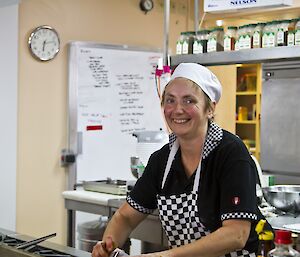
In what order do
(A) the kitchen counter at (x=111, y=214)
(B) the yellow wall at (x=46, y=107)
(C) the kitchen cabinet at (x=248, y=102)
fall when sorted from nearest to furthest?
(A) the kitchen counter at (x=111, y=214), (B) the yellow wall at (x=46, y=107), (C) the kitchen cabinet at (x=248, y=102)

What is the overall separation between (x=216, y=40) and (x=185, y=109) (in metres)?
1.56

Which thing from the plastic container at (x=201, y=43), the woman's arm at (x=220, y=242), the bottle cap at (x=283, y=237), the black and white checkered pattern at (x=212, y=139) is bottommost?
the woman's arm at (x=220, y=242)

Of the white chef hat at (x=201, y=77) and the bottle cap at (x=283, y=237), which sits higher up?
the white chef hat at (x=201, y=77)

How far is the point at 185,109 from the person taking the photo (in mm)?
2156

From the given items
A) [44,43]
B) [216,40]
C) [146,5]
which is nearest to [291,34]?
[216,40]

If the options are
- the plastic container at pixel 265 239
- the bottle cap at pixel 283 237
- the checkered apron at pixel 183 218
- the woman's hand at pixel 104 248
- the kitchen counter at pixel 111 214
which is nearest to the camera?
the bottle cap at pixel 283 237

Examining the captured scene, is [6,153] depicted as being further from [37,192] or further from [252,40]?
[252,40]

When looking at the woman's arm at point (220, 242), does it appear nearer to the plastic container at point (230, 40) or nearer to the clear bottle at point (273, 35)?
the clear bottle at point (273, 35)

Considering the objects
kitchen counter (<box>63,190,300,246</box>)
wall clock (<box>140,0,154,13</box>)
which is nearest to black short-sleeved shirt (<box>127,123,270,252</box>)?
kitchen counter (<box>63,190,300,246</box>)

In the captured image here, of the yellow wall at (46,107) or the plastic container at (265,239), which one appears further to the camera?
the yellow wall at (46,107)

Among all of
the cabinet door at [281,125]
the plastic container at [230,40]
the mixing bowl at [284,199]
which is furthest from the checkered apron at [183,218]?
the cabinet door at [281,125]

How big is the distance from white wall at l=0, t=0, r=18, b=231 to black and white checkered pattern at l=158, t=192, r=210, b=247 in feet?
9.74

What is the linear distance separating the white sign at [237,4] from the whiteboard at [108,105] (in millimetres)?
2079

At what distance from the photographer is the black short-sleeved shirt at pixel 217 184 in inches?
81.8
